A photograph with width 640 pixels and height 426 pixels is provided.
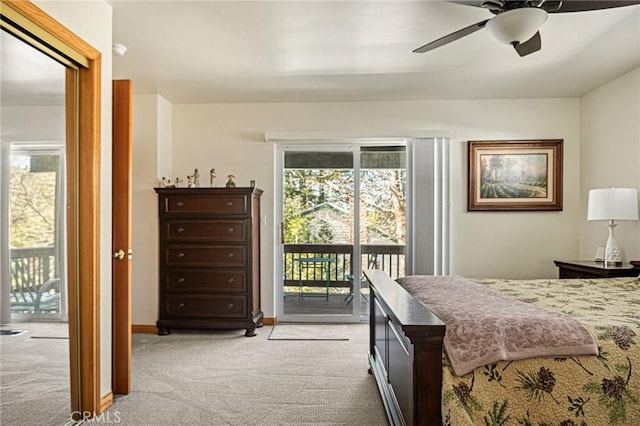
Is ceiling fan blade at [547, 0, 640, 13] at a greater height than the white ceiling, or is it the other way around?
the white ceiling

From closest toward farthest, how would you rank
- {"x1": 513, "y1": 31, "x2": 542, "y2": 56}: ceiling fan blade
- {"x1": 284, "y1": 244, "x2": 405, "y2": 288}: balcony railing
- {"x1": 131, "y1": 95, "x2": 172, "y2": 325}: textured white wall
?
1. {"x1": 513, "y1": 31, "x2": 542, "y2": 56}: ceiling fan blade
2. {"x1": 131, "y1": 95, "x2": 172, "y2": 325}: textured white wall
3. {"x1": 284, "y1": 244, "x2": 405, "y2": 288}: balcony railing

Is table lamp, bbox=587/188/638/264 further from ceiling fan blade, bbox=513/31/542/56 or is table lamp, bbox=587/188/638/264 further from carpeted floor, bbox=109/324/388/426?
carpeted floor, bbox=109/324/388/426

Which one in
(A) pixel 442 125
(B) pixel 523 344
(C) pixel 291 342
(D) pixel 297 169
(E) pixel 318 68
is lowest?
(C) pixel 291 342

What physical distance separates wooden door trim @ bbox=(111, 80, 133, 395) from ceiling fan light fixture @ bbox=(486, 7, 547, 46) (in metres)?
2.16

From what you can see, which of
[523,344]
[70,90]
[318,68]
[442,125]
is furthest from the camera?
[442,125]

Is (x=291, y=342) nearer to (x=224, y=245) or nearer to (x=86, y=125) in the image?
(x=224, y=245)

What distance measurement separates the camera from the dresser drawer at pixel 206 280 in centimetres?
415

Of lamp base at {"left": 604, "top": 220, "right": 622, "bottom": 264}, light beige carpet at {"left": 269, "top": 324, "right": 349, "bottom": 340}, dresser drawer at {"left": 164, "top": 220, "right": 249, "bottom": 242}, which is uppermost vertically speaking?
dresser drawer at {"left": 164, "top": 220, "right": 249, "bottom": 242}

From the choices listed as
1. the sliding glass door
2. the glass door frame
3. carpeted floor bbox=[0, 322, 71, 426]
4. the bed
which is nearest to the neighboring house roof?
the sliding glass door

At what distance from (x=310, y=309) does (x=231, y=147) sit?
196 centimetres

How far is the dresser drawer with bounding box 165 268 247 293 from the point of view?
415 centimetres

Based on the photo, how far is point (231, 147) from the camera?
4637mm

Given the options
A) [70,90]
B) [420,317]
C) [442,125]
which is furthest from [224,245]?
[420,317]

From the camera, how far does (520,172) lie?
445 centimetres
